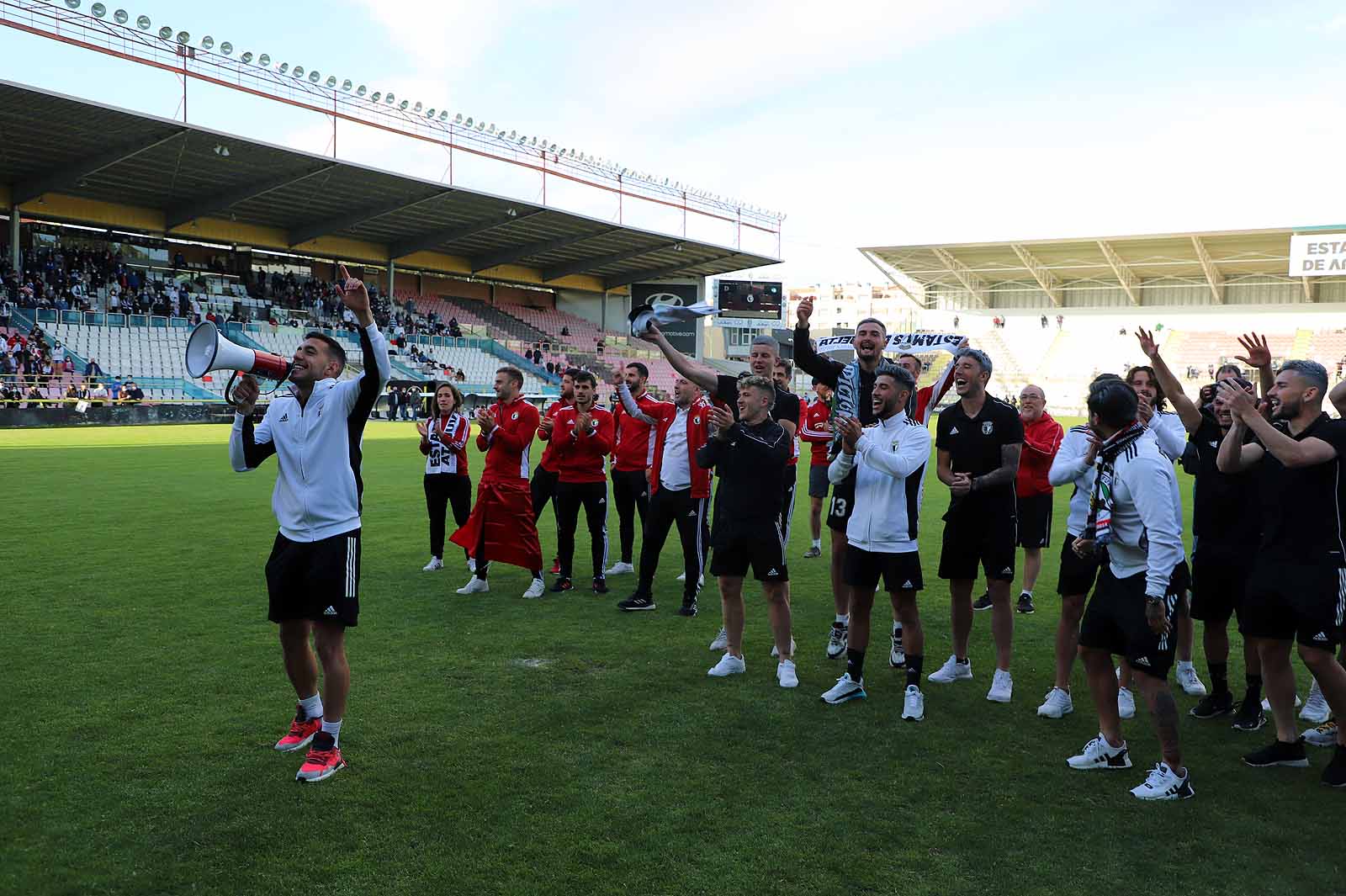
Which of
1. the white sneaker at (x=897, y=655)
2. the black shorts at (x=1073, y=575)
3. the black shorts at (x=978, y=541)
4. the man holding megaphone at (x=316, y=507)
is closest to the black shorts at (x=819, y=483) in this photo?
the white sneaker at (x=897, y=655)

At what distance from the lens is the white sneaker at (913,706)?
5.19 meters

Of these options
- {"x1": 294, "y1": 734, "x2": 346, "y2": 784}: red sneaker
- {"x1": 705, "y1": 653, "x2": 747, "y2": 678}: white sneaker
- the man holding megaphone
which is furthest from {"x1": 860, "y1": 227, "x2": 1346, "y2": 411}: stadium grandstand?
{"x1": 294, "y1": 734, "x2": 346, "y2": 784}: red sneaker

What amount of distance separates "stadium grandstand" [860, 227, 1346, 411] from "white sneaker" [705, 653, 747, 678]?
54.9 meters

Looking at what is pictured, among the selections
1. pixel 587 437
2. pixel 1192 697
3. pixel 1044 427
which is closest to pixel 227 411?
pixel 587 437

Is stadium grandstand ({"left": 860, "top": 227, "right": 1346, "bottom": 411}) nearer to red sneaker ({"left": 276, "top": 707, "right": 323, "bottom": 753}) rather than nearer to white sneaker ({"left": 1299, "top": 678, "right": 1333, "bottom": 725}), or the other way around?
white sneaker ({"left": 1299, "top": 678, "right": 1333, "bottom": 725})

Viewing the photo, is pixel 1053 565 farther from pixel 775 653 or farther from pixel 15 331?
pixel 15 331

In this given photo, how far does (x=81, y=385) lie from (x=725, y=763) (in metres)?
32.1

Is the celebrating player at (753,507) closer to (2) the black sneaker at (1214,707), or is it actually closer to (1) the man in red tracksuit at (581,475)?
(2) the black sneaker at (1214,707)

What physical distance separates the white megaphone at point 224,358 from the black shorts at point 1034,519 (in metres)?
5.95

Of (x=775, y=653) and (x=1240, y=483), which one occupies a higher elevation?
(x=1240, y=483)

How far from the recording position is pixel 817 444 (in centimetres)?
973

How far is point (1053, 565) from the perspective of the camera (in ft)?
32.8

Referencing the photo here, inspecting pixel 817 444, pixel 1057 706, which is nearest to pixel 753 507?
pixel 1057 706

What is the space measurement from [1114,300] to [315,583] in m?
65.0
